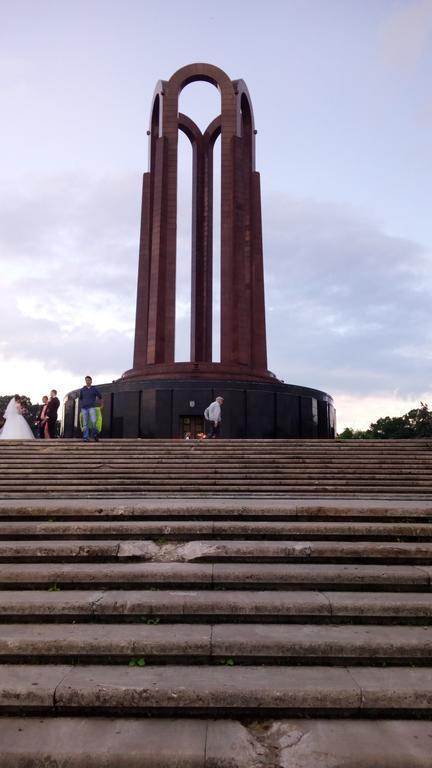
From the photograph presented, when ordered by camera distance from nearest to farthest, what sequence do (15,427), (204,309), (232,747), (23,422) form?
(232,747) → (15,427) → (23,422) → (204,309)

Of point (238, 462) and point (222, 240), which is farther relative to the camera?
point (222, 240)

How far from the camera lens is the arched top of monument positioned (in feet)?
80.1

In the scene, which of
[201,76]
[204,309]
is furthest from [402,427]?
[201,76]

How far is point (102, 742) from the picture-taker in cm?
293

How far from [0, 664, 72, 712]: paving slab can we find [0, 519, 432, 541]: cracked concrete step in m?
1.87

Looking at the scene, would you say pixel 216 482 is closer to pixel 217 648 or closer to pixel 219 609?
pixel 219 609

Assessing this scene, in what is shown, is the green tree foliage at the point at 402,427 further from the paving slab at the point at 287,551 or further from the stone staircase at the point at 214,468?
the paving slab at the point at 287,551

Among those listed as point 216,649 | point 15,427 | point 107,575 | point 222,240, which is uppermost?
point 222,240

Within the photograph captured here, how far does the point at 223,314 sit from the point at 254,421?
6.47 m

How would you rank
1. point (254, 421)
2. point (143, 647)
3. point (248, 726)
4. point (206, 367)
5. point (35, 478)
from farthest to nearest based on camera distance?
point (206, 367), point (254, 421), point (35, 478), point (143, 647), point (248, 726)

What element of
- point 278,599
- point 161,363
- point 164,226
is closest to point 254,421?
point 161,363

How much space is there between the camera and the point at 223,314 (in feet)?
78.2

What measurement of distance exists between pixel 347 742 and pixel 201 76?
27286mm

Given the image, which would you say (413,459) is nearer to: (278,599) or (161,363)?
(278,599)
